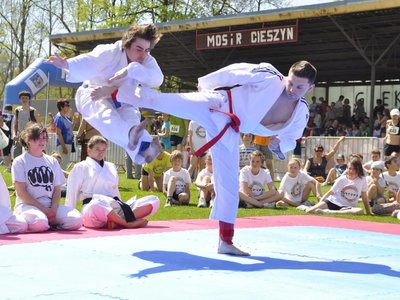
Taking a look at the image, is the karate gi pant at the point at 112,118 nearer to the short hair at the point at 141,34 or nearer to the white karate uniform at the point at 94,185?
the short hair at the point at 141,34

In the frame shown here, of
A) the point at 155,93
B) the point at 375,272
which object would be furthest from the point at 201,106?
the point at 375,272

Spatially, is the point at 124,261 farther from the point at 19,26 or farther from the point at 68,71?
the point at 19,26

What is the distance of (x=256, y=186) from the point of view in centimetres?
1083

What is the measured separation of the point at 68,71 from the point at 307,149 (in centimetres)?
1068

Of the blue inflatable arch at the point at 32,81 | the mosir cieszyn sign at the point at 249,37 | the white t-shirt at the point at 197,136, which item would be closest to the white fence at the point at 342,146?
the white t-shirt at the point at 197,136

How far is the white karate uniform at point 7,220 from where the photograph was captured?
21.6 feet

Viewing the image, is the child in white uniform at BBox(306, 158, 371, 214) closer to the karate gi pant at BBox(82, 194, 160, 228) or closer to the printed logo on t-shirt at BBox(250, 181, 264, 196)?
the printed logo on t-shirt at BBox(250, 181, 264, 196)

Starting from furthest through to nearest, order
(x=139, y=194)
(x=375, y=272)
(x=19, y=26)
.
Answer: (x=19, y=26), (x=139, y=194), (x=375, y=272)

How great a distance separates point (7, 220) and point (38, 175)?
58cm

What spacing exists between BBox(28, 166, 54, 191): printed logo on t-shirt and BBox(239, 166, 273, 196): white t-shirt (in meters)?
4.30

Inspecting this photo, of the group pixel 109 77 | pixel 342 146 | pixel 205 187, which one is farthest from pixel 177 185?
pixel 342 146

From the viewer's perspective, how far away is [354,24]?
19.0 m

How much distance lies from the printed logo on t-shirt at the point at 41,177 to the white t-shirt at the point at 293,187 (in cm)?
495

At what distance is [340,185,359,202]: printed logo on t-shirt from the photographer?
10203mm
